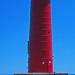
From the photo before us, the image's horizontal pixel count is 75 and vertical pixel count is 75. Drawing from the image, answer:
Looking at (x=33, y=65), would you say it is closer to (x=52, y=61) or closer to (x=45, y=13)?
(x=52, y=61)

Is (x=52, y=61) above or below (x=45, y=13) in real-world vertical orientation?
below

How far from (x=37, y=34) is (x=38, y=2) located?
2.37 metres

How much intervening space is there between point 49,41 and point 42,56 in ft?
4.00

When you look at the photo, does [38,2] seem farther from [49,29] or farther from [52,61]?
[52,61]

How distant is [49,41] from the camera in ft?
123

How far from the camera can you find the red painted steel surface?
3716 cm

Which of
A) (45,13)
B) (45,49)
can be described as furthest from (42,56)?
(45,13)

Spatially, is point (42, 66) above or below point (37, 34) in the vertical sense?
below

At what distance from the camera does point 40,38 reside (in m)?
37.2

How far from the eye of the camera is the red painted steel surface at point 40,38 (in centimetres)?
3716

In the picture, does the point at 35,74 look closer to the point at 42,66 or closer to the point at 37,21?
the point at 42,66

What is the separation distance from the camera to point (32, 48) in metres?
37.3

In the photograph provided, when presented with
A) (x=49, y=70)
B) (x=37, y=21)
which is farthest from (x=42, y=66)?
(x=37, y=21)

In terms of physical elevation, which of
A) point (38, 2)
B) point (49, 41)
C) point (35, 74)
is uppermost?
point (38, 2)
